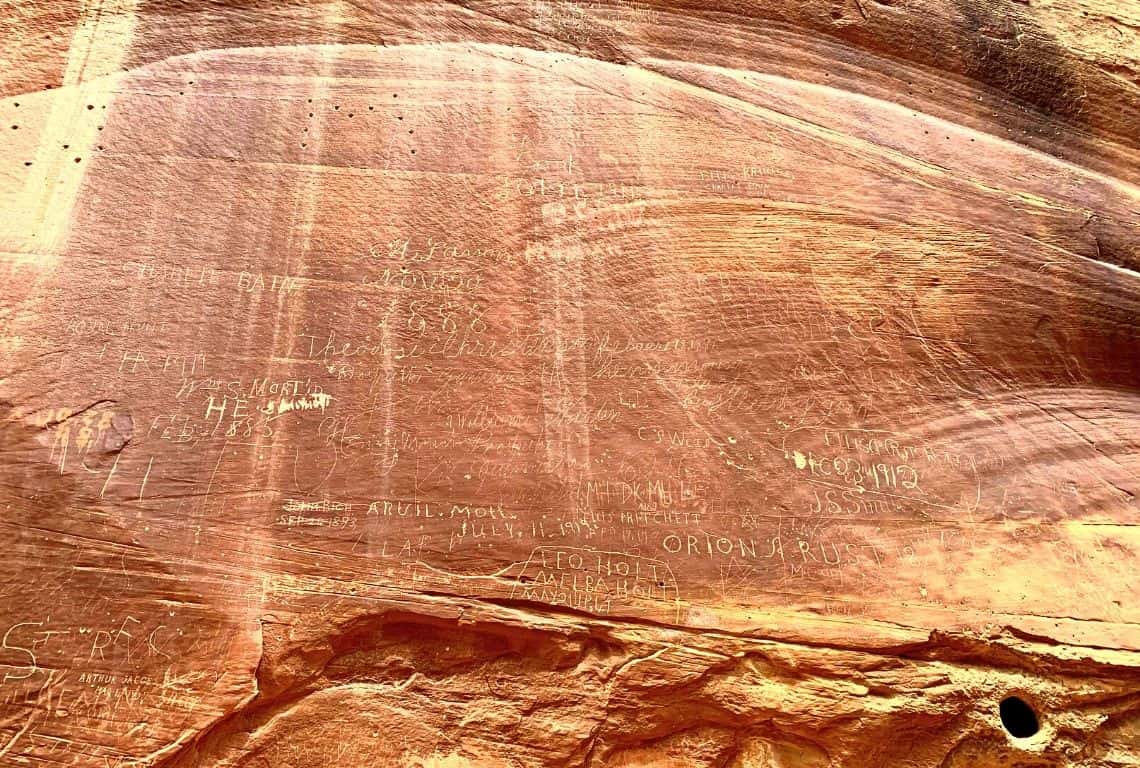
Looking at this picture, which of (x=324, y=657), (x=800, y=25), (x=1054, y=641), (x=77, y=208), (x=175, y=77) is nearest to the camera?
(x=324, y=657)

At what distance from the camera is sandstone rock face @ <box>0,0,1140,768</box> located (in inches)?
169

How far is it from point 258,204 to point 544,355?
2354 mm

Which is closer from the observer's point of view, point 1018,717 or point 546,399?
point 1018,717

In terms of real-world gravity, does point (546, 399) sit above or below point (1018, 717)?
above

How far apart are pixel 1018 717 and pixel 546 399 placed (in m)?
3.58

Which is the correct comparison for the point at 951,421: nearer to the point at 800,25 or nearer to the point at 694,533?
the point at 694,533

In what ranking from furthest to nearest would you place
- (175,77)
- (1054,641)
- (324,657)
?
(175,77), (1054,641), (324,657)

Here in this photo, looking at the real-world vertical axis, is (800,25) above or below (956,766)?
above

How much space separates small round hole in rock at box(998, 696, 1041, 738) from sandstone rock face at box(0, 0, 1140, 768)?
4cm

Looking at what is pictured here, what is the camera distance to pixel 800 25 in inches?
270

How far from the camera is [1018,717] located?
4.61 meters

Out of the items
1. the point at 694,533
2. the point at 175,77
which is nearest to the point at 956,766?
the point at 694,533

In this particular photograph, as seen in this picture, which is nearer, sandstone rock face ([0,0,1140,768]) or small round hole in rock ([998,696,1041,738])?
sandstone rock face ([0,0,1140,768])

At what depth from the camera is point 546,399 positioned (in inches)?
198
